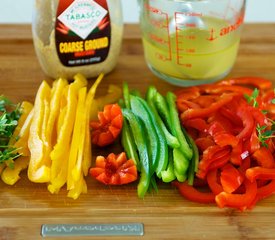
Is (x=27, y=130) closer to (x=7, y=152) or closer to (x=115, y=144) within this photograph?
(x=7, y=152)

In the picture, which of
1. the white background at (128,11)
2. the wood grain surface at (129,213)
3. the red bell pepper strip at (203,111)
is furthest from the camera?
the white background at (128,11)

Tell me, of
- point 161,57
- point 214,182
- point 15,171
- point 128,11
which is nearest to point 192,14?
point 161,57

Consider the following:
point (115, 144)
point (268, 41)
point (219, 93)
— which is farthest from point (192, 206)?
point (268, 41)

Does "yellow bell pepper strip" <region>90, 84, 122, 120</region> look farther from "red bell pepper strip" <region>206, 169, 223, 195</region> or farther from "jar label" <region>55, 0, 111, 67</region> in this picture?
"red bell pepper strip" <region>206, 169, 223, 195</region>

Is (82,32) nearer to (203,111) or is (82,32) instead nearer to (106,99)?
(106,99)

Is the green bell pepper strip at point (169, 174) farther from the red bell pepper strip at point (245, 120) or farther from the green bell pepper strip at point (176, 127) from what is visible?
the red bell pepper strip at point (245, 120)

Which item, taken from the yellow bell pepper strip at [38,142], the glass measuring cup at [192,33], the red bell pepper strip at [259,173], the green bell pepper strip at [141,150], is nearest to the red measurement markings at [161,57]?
the glass measuring cup at [192,33]

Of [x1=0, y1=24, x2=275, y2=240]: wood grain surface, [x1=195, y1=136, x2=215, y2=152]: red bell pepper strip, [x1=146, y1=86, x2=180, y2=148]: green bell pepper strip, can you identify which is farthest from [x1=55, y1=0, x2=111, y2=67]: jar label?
[x1=195, y1=136, x2=215, y2=152]: red bell pepper strip
